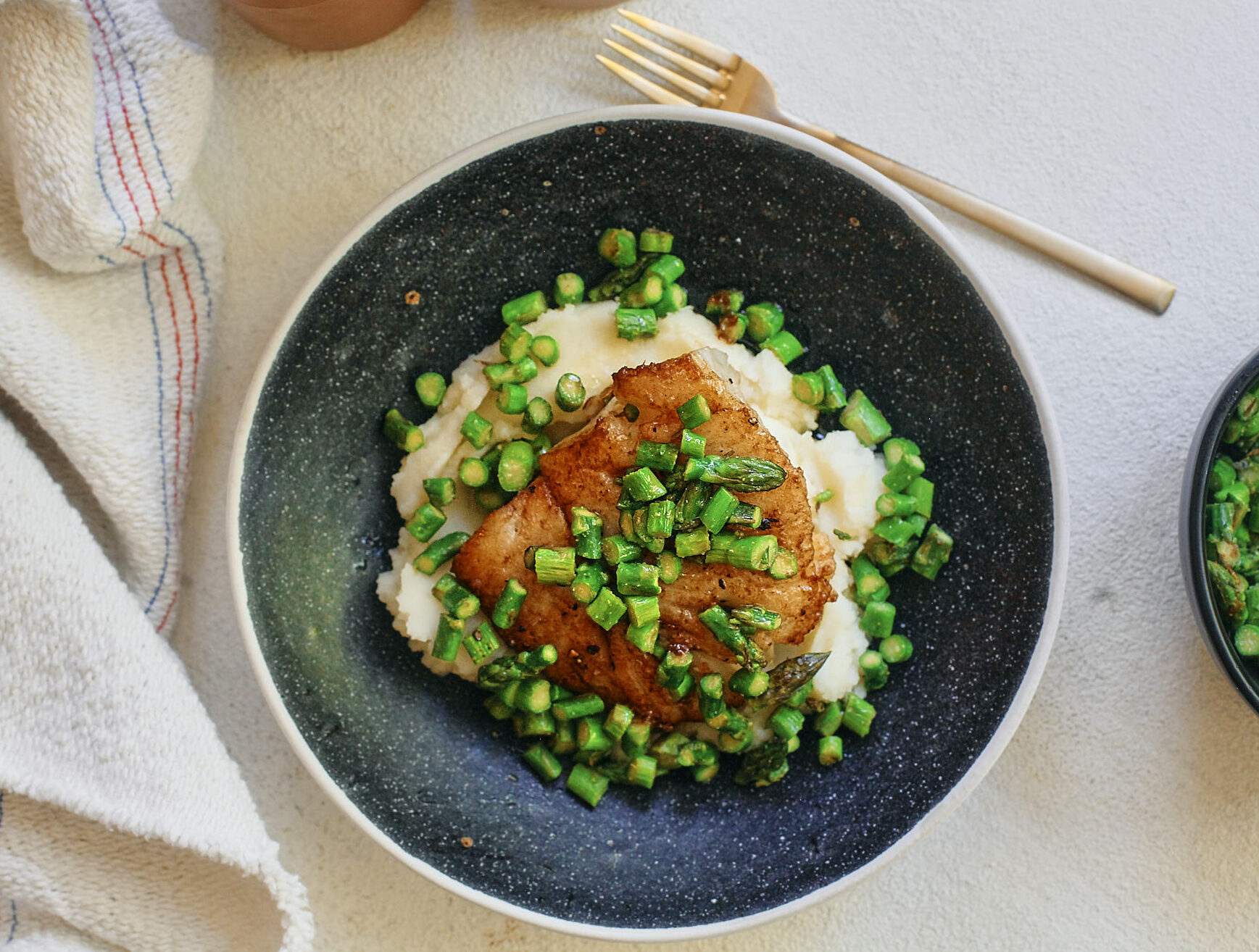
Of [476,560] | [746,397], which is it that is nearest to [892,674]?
[746,397]

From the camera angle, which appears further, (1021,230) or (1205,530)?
(1021,230)

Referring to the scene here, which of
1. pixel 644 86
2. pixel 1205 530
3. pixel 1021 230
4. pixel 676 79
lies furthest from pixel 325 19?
pixel 1205 530

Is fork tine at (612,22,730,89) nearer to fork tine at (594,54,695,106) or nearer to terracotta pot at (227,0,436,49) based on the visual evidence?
fork tine at (594,54,695,106)

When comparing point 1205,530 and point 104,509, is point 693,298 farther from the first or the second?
point 104,509

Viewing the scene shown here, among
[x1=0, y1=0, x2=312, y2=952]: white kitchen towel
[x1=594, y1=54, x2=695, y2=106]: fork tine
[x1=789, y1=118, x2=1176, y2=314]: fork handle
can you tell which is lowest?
[x1=0, y1=0, x2=312, y2=952]: white kitchen towel

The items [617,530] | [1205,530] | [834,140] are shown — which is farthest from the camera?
[834,140]

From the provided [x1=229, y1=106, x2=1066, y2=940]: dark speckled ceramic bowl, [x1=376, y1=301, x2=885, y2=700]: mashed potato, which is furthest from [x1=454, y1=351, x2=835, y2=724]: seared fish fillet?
[x1=229, y1=106, x2=1066, y2=940]: dark speckled ceramic bowl
